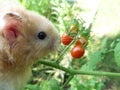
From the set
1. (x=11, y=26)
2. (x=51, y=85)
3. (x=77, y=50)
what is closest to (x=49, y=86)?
(x=51, y=85)

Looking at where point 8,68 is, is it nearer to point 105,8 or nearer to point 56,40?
point 56,40

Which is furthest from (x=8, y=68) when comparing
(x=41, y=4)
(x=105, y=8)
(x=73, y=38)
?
(x=105, y=8)

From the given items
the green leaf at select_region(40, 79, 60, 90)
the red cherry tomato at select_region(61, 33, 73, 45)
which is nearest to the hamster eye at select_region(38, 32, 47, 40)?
the red cherry tomato at select_region(61, 33, 73, 45)

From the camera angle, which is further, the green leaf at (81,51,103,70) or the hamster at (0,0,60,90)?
the green leaf at (81,51,103,70)

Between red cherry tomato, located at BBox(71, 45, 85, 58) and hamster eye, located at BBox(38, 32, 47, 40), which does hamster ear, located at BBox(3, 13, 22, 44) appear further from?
red cherry tomato, located at BBox(71, 45, 85, 58)

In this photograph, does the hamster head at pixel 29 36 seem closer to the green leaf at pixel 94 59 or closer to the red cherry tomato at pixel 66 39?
the red cherry tomato at pixel 66 39

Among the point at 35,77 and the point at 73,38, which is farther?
the point at 35,77

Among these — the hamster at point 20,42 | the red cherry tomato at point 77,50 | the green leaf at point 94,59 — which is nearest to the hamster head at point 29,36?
the hamster at point 20,42
